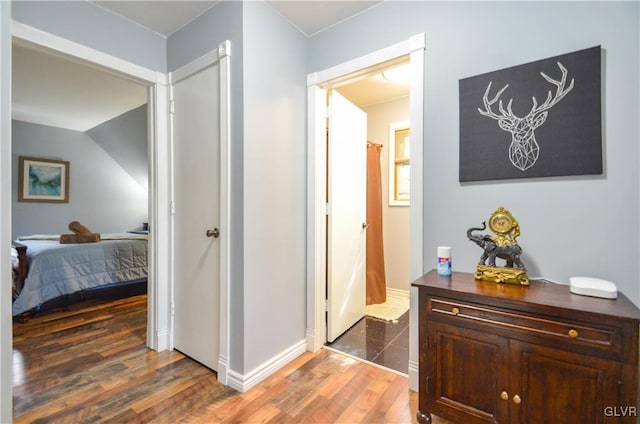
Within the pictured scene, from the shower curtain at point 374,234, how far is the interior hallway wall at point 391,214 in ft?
0.78

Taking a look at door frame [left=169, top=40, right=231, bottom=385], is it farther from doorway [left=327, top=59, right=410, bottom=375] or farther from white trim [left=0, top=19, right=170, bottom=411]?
doorway [left=327, top=59, right=410, bottom=375]

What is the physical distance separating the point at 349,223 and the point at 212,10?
6.13 feet

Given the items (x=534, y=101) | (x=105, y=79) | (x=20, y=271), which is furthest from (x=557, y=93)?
(x=20, y=271)

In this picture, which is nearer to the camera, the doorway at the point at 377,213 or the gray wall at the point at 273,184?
the gray wall at the point at 273,184

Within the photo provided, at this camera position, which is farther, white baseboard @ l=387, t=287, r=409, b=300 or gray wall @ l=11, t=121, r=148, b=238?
gray wall @ l=11, t=121, r=148, b=238

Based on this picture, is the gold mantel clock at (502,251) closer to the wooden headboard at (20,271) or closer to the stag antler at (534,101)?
the stag antler at (534,101)

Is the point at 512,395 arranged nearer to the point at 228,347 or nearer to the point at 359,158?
the point at 228,347

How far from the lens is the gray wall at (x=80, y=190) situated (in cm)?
478

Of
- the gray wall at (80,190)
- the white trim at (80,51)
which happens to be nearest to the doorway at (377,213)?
the white trim at (80,51)

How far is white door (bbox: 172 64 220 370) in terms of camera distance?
1.91m

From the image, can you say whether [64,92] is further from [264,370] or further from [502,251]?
[502,251]

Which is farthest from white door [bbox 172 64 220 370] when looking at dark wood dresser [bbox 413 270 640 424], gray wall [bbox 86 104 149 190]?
gray wall [bbox 86 104 149 190]

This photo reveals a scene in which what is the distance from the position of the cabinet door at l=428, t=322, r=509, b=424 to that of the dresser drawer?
0.07 m

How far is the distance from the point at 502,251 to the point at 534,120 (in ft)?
2.22
